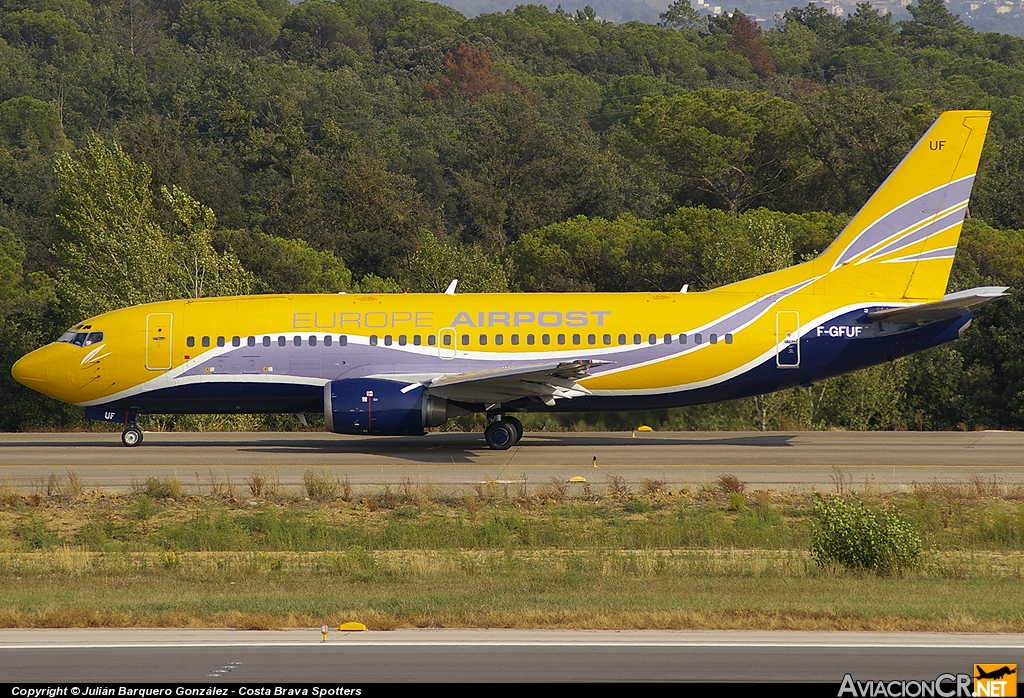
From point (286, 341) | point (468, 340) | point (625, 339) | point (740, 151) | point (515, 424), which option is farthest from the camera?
point (740, 151)

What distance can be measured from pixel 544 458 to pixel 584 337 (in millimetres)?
3019

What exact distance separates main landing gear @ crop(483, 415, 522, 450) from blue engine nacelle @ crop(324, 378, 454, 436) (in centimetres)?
191

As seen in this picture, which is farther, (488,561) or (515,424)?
(515,424)

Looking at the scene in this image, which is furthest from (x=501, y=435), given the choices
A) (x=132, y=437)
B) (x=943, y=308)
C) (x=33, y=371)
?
(x=33, y=371)

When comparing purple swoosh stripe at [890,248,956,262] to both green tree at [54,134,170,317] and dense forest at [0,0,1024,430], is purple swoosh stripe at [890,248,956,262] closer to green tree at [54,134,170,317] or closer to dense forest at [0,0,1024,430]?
dense forest at [0,0,1024,430]

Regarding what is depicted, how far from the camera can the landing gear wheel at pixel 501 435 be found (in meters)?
30.0

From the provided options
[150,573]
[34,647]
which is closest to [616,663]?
[34,647]

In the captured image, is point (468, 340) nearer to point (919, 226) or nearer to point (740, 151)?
point (919, 226)

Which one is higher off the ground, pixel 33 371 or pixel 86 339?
pixel 86 339

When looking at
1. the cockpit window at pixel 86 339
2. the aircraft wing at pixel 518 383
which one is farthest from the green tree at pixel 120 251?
the aircraft wing at pixel 518 383

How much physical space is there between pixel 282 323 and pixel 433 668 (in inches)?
779

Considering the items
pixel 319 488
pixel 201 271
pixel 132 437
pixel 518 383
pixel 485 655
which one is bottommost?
pixel 485 655

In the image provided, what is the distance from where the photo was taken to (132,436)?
31578 millimetres

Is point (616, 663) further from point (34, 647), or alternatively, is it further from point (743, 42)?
point (743, 42)
